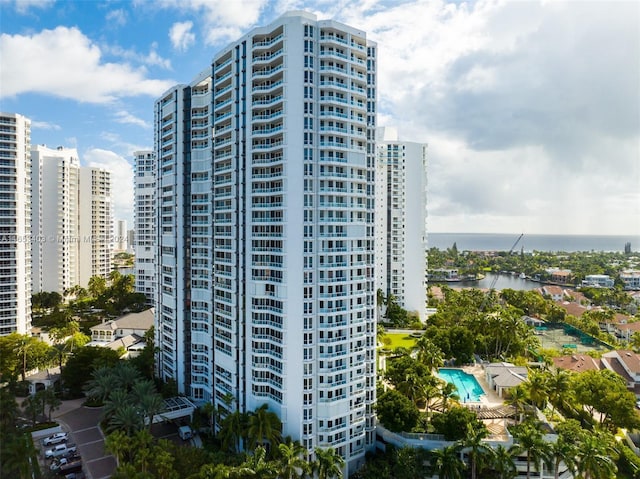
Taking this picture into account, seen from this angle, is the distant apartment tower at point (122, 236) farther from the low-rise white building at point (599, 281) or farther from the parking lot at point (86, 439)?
the low-rise white building at point (599, 281)

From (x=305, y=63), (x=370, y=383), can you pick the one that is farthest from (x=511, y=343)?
(x=305, y=63)

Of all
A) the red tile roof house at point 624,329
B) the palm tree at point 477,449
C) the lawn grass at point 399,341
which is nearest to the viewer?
the palm tree at point 477,449

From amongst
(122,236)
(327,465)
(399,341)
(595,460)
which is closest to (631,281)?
(399,341)

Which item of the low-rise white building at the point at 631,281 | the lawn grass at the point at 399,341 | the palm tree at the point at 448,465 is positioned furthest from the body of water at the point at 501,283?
the palm tree at the point at 448,465

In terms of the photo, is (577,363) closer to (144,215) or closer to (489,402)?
(489,402)

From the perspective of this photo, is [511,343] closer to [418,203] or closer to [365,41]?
[418,203]

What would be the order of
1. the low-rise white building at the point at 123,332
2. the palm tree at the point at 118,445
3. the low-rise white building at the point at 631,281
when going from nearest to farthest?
the palm tree at the point at 118,445 → the low-rise white building at the point at 123,332 → the low-rise white building at the point at 631,281
